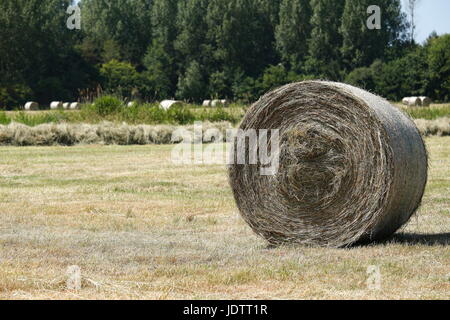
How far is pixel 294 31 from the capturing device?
62.9m

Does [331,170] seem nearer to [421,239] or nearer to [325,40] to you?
[421,239]

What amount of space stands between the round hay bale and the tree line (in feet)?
146

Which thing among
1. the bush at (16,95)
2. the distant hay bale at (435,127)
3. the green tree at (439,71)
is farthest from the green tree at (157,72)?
the distant hay bale at (435,127)

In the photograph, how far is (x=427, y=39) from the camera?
66062 millimetres

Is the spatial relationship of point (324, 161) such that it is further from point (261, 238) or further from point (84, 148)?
point (84, 148)

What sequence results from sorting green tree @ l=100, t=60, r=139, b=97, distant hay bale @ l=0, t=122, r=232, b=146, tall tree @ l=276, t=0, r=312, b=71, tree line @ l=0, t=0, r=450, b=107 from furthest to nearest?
tall tree @ l=276, t=0, r=312, b=71 → green tree @ l=100, t=60, r=139, b=97 → tree line @ l=0, t=0, r=450, b=107 → distant hay bale @ l=0, t=122, r=232, b=146

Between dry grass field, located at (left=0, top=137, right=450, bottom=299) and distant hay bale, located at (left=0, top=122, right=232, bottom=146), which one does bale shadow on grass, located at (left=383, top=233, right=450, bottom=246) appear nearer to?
dry grass field, located at (left=0, top=137, right=450, bottom=299)

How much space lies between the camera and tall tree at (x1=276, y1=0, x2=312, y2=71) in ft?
206

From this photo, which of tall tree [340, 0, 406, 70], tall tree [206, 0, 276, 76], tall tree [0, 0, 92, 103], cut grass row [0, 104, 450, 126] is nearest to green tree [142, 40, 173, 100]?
tall tree [206, 0, 276, 76]

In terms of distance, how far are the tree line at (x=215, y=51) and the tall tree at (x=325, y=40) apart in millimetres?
82

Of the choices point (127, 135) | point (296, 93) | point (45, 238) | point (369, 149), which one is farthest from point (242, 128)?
point (127, 135)

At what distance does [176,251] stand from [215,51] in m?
57.8

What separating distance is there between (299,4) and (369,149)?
183ft

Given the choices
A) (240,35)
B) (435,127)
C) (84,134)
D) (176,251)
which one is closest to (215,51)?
(240,35)
